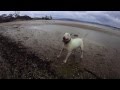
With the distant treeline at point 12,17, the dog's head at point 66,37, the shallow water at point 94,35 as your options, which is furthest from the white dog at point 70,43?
the distant treeline at point 12,17

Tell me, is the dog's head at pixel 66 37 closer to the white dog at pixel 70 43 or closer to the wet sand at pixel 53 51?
the white dog at pixel 70 43

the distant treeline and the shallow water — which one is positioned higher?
the distant treeline

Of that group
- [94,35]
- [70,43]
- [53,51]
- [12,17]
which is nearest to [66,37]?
[70,43]

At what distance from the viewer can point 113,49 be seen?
10.6 ft

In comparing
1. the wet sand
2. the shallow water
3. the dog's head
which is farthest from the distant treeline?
the dog's head

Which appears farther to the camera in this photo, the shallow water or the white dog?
the shallow water

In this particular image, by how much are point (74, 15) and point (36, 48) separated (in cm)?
94

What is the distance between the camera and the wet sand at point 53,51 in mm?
2928

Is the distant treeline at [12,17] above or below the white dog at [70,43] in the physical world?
above

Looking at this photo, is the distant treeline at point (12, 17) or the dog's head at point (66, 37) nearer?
the dog's head at point (66, 37)

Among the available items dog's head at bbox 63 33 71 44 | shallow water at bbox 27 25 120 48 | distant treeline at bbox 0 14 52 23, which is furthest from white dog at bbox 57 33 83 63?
distant treeline at bbox 0 14 52 23

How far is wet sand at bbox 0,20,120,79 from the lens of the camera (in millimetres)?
2928

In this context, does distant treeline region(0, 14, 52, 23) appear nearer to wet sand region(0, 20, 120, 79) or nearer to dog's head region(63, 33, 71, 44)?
wet sand region(0, 20, 120, 79)
